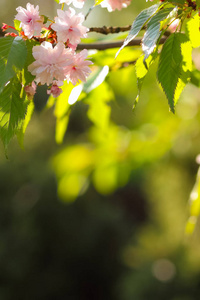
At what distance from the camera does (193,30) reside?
39 centimetres

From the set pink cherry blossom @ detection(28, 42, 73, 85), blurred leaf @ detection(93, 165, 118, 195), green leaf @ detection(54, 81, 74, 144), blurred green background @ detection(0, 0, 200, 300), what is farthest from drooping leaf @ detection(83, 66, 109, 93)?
blurred green background @ detection(0, 0, 200, 300)

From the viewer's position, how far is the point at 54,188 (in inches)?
199

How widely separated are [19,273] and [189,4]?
4.64 m

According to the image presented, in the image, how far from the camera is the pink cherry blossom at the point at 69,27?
39cm

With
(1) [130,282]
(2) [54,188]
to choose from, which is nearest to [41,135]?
(2) [54,188]

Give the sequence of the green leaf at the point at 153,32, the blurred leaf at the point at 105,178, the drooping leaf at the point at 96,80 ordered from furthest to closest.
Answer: the blurred leaf at the point at 105,178 → the drooping leaf at the point at 96,80 → the green leaf at the point at 153,32

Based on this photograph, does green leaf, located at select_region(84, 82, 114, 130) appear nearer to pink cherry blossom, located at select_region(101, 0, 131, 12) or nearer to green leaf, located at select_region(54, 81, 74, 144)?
green leaf, located at select_region(54, 81, 74, 144)

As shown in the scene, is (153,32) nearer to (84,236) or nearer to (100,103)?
(100,103)

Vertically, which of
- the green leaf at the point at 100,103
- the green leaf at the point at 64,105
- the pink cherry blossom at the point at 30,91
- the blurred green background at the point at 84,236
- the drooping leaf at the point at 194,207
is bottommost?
the blurred green background at the point at 84,236

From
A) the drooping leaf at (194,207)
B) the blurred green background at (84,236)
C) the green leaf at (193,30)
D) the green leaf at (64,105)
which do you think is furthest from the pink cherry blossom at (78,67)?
the blurred green background at (84,236)

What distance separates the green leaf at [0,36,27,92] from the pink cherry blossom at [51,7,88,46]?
0.12 feet

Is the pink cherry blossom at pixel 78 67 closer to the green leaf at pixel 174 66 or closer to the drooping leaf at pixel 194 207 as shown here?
the green leaf at pixel 174 66

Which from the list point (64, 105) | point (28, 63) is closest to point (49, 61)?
point (28, 63)

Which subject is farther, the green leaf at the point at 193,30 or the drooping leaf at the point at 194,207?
the drooping leaf at the point at 194,207
